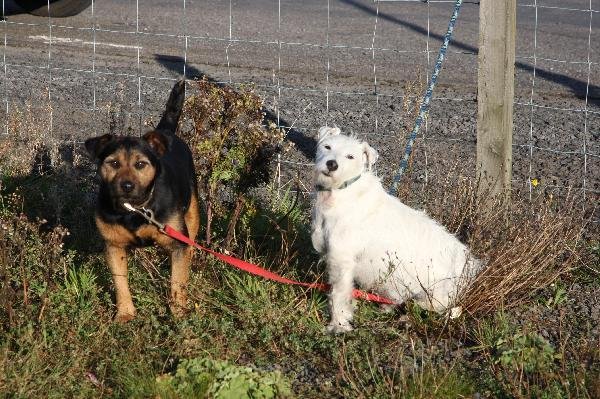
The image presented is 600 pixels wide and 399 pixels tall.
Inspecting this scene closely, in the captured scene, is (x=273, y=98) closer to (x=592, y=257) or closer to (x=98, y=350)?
(x=592, y=257)

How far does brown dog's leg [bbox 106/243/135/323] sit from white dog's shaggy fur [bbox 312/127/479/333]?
1.13 metres

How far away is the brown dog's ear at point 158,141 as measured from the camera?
17.9ft

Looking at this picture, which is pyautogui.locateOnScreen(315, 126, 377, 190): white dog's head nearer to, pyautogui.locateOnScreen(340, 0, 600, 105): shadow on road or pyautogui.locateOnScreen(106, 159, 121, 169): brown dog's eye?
pyautogui.locateOnScreen(106, 159, 121, 169): brown dog's eye

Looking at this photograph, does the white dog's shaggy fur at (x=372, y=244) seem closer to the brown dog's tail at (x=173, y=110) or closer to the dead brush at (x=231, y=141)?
the dead brush at (x=231, y=141)

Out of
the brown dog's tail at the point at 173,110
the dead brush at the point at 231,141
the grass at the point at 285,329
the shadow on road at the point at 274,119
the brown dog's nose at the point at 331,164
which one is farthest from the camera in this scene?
the shadow on road at the point at 274,119

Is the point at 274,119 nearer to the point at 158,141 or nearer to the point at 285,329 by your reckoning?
the point at 158,141

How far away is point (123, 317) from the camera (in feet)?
17.7

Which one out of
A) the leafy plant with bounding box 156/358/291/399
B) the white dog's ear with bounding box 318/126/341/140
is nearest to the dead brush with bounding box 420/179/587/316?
the white dog's ear with bounding box 318/126/341/140

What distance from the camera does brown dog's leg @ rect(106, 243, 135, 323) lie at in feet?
17.9

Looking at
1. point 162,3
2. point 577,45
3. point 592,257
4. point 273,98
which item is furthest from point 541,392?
point 162,3

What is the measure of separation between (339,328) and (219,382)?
3.38 ft

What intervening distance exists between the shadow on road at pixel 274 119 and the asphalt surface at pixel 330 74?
0.09 ft

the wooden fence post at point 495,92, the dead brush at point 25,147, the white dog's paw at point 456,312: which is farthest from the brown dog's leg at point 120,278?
the wooden fence post at point 495,92

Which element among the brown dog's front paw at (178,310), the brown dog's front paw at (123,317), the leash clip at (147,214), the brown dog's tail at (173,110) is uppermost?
the brown dog's tail at (173,110)
